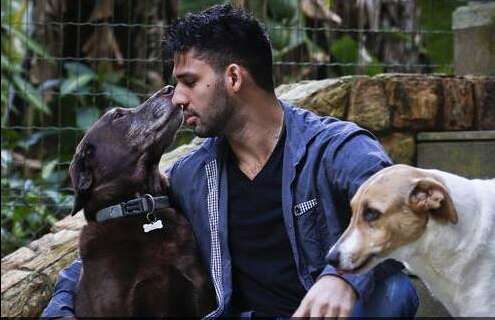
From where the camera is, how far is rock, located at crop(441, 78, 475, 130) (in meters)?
5.30

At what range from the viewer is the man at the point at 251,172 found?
354 cm

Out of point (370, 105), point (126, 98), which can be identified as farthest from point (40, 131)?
point (370, 105)

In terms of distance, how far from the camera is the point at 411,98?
5.28m

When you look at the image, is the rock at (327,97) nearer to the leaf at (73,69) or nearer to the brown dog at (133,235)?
the brown dog at (133,235)

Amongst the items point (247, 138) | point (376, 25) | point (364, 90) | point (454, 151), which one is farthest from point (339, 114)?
point (376, 25)

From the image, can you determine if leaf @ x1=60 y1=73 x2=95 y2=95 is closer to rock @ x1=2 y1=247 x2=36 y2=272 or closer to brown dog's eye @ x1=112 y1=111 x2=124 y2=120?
rock @ x1=2 y1=247 x2=36 y2=272

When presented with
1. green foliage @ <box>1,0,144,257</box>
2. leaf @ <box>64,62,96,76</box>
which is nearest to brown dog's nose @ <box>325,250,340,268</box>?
green foliage @ <box>1,0,144,257</box>

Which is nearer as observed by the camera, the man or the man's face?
the man

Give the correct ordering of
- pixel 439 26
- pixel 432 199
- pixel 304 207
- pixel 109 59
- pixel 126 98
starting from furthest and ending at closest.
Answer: pixel 126 98 < pixel 439 26 < pixel 109 59 < pixel 304 207 < pixel 432 199

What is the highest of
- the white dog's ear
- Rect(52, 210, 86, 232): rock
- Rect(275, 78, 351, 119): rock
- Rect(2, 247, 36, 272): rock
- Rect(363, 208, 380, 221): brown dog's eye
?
Rect(275, 78, 351, 119): rock

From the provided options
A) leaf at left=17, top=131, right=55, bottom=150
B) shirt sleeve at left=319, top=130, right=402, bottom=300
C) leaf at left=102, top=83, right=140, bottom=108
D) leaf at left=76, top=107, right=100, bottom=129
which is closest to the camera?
shirt sleeve at left=319, top=130, right=402, bottom=300

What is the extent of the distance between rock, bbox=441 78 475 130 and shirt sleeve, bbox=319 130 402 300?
1.85m

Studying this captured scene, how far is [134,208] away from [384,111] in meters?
1.77

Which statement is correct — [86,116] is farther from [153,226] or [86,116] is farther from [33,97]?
[153,226]
